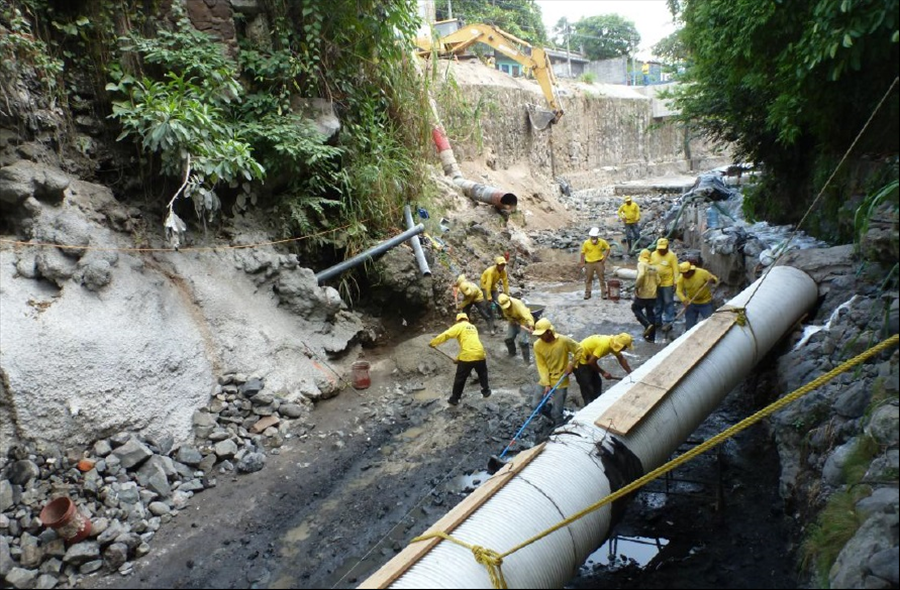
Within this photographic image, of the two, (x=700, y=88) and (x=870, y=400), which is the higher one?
(x=700, y=88)

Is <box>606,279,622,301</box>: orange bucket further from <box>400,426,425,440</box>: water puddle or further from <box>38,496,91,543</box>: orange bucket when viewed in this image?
<box>38,496,91,543</box>: orange bucket

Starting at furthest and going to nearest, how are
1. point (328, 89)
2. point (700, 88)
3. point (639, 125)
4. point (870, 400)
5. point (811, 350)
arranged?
point (639, 125) < point (700, 88) < point (328, 89) < point (811, 350) < point (870, 400)

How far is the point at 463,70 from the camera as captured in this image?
2166cm

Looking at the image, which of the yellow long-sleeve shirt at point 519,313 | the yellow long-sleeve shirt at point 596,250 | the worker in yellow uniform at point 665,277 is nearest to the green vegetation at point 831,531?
the yellow long-sleeve shirt at point 519,313

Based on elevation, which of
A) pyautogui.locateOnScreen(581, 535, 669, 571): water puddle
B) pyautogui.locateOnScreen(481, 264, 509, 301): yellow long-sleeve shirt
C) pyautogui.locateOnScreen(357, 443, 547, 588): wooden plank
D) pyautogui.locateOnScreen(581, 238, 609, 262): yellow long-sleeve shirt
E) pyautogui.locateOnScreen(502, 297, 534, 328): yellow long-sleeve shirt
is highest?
pyautogui.locateOnScreen(581, 238, 609, 262): yellow long-sleeve shirt

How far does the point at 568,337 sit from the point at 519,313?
3.99 feet

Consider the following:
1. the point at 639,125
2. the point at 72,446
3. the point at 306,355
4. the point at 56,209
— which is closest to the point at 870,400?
the point at 306,355

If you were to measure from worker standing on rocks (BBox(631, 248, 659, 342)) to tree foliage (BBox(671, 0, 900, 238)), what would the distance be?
262 centimetres

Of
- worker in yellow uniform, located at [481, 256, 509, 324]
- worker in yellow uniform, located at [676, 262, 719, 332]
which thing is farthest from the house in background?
worker in yellow uniform, located at [676, 262, 719, 332]

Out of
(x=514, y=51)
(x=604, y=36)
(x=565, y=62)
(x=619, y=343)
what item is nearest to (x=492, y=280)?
(x=619, y=343)

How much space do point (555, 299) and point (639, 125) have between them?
977 inches

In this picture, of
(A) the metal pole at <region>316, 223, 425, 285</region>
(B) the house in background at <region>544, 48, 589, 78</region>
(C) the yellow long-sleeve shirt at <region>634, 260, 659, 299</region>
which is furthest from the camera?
(B) the house in background at <region>544, 48, 589, 78</region>

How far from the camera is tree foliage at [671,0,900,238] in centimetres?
515

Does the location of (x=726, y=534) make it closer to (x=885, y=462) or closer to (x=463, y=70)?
(x=885, y=462)
